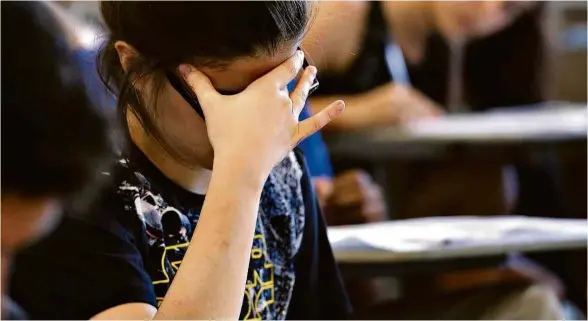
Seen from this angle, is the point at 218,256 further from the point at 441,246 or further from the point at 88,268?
the point at 441,246

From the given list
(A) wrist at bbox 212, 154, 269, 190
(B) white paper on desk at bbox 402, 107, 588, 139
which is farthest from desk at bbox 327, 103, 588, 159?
(A) wrist at bbox 212, 154, 269, 190

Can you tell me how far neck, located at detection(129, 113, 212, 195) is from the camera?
716 mm

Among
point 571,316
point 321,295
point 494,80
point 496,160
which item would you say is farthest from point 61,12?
point 494,80

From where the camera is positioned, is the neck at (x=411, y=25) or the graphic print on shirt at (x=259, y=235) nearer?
the graphic print on shirt at (x=259, y=235)

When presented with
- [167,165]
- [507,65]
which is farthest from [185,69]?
[507,65]

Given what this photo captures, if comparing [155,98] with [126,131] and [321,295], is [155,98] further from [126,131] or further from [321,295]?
[321,295]

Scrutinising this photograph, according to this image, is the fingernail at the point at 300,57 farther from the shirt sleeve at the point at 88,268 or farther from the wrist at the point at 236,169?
the shirt sleeve at the point at 88,268

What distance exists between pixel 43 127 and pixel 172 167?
16cm

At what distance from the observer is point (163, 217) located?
724 millimetres

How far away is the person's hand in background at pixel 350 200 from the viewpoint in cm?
124

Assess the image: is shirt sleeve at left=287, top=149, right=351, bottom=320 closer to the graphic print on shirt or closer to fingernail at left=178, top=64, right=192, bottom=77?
the graphic print on shirt

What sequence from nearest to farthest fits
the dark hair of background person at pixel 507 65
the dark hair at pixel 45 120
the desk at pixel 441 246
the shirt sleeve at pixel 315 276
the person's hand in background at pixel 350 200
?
1. the dark hair at pixel 45 120
2. the shirt sleeve at pixel 315 276
3. the desk at pixel 441 246
4. the person's hand in background at pixel 350 200
5. the dark hair of background person at pixel 507 65

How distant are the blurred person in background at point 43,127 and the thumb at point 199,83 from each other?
0.07 metres

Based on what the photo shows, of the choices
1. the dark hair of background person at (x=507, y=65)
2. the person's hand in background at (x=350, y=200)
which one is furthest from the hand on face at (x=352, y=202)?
the dark hair of background person at (x=507, y=65)
